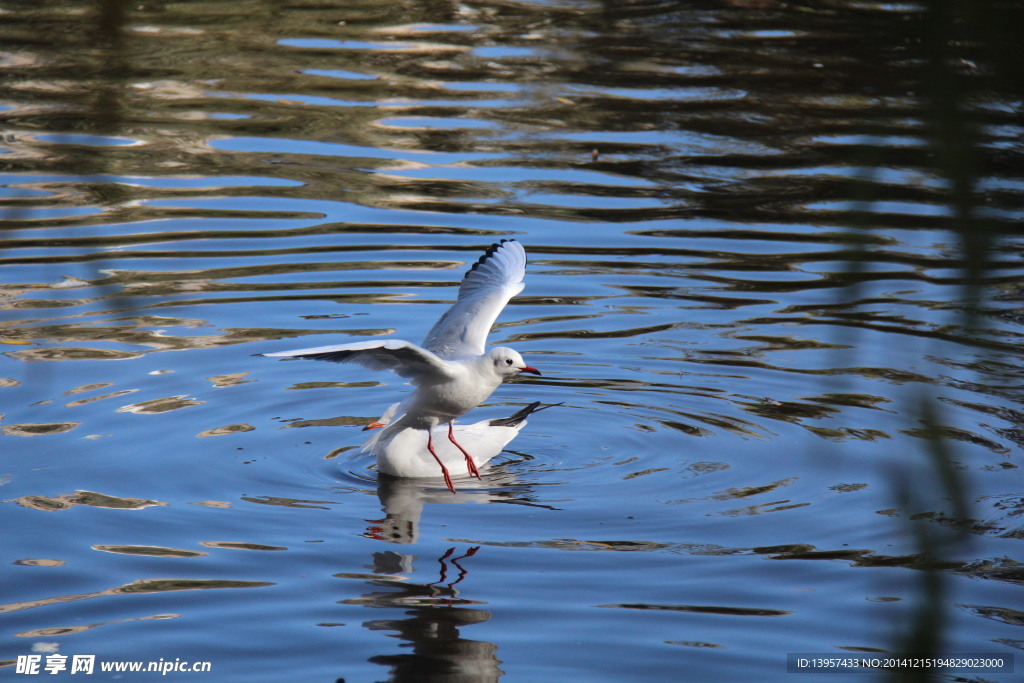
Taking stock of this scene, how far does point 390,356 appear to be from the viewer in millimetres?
6105

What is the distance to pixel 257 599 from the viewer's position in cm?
529

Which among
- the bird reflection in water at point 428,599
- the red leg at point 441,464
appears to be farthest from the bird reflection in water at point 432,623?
the red leg at point 441,464

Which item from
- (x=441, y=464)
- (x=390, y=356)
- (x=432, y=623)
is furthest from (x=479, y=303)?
(x=432, y=623)

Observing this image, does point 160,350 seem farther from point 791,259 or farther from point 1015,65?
point 1015,65

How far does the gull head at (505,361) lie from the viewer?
261 inches

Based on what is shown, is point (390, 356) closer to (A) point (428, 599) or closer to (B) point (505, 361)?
(B) point (505, 361)

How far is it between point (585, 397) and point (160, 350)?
3.25m

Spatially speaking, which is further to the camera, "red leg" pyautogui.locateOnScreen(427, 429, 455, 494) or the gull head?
"red leg" pyautogui.locateOnScreen(427, 429, 455, 494)

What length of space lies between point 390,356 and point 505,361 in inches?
32.4

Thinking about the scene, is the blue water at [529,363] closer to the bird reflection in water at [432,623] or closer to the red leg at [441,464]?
the bird reflection in water at [432,623]

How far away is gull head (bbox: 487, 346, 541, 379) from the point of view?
6637mm

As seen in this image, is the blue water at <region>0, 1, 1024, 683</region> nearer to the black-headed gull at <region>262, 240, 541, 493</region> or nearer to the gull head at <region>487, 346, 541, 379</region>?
the black-headed gull at <region>262, 240, 541, 493</region>

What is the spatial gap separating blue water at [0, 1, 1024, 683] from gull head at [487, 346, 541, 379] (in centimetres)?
70

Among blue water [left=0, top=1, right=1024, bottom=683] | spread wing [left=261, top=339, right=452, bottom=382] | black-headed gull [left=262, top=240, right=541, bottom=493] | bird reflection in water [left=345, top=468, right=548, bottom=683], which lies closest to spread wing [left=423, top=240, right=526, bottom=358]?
black-headed gull [left=262, top=240, right=541, bottom=493]
